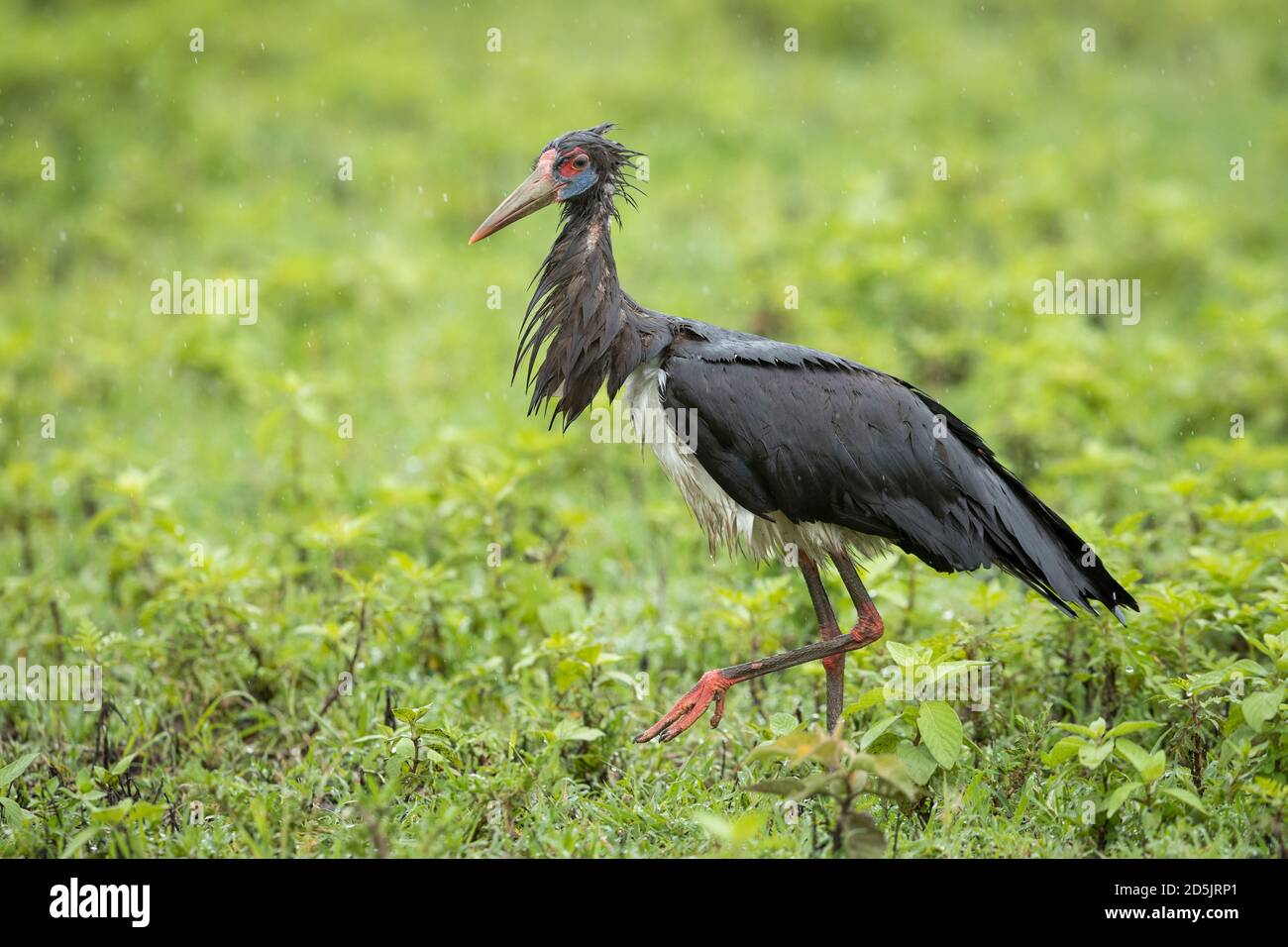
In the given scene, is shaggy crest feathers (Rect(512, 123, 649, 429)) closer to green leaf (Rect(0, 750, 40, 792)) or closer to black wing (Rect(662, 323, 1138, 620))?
black wing (Rect(662, 323, 1138, 620))

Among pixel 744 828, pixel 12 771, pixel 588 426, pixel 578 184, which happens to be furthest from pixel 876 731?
pixel 588 426

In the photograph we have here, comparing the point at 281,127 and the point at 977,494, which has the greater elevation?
the point at 281,127

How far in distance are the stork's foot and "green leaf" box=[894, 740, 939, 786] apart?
62 centimetres

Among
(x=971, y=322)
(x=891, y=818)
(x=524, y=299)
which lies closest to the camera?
(x=891, y=818)

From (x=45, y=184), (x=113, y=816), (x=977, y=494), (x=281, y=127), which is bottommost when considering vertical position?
(x=113, y=816)

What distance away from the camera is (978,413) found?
787 centimetres

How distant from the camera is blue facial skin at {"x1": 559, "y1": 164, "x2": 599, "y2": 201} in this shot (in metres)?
4.70

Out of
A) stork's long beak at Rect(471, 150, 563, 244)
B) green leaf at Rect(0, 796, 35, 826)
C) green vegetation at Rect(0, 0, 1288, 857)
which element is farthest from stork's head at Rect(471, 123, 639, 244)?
green leaf at Rect(0, 796, 35, 826)

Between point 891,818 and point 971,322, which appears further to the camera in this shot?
point 971,322

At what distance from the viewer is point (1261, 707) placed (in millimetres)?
4004

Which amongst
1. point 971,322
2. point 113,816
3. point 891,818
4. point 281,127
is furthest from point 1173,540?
point 281,127

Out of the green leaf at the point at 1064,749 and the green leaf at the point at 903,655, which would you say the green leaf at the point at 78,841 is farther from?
the green leaf at the point at 1064,749
